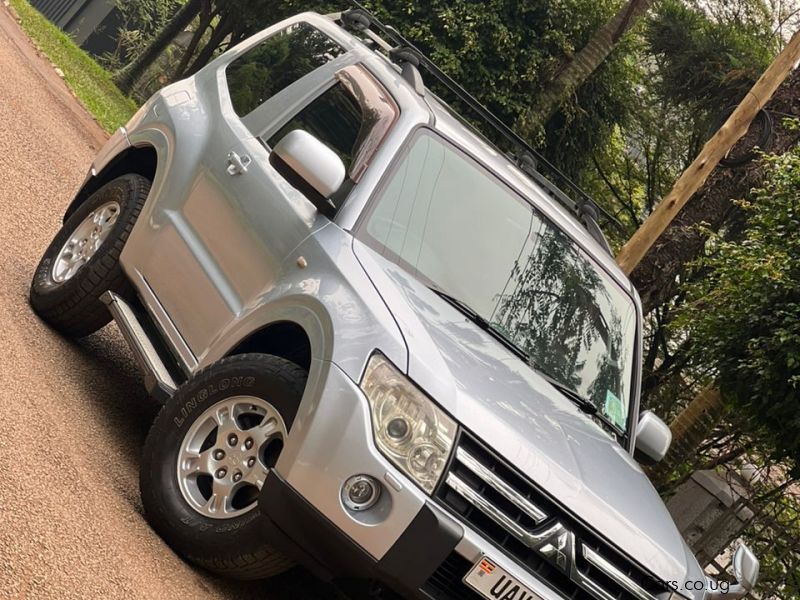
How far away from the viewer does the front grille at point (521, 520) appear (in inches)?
167

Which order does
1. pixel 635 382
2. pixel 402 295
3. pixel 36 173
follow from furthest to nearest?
pixel 36 173, pixel 635 382, pixel 402 295

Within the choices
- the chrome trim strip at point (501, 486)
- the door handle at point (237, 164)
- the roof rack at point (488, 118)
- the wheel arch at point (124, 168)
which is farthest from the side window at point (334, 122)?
the chrome trim strip at point (501, 486)

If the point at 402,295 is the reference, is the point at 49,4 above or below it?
below

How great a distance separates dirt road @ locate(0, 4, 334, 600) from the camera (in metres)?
4.10

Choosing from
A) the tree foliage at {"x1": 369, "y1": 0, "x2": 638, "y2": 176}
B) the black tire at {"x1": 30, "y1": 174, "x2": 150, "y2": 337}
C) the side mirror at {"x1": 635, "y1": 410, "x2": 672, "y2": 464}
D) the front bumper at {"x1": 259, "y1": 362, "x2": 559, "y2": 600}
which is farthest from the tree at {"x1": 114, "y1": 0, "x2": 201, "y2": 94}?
the front bumper at {"x1": 259, "y1": 362, "x2": 559, "y2": 600}

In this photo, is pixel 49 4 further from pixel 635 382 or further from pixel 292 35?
pixel 635 382

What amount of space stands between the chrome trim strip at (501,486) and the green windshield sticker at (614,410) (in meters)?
1.42

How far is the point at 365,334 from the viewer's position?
4.50m

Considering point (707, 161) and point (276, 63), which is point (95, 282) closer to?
point (276, 63)

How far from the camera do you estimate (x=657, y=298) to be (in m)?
13.0

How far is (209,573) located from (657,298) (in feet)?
29.4

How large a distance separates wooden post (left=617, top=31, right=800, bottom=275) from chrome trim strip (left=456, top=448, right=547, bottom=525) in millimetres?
8001

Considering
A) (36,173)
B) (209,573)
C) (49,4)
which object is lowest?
(49,4)

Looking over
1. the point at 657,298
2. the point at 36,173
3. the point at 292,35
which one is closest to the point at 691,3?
the point at 657,298
